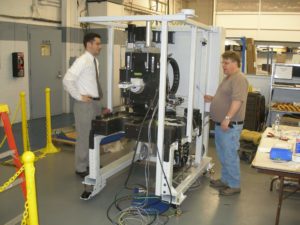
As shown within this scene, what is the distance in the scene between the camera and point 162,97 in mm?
3037

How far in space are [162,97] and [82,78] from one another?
1.33 metres

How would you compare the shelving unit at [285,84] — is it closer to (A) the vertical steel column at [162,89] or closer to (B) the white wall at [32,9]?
(A) the vertical steel column at [162,89]

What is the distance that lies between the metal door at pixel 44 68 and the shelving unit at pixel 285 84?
470 centimetres

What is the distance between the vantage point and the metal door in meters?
7.21

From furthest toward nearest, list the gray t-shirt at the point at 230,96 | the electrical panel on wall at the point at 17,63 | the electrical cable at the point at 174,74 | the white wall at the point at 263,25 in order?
1. the white wall at the point at 263,25
2. the electrical panel on wall at the point at 17,63
3. the electrical cable at the point at 174,74
4. the gray t-shirt at the point at 230,96

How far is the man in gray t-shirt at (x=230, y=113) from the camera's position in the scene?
11.7ft

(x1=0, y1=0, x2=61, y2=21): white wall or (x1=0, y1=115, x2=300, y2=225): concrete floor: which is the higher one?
(x1=0, y1=0, x2=61, y2=21): white wall

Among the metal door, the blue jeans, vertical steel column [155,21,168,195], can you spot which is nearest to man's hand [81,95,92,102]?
vertical steel column [155,21,168,195]

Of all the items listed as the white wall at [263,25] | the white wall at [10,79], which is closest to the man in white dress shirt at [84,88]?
the white wall at [10,79]

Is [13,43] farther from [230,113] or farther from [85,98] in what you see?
[230,113]

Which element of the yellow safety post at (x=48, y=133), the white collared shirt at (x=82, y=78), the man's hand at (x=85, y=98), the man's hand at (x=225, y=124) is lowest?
the yellow safety post at (x=48, y=133)

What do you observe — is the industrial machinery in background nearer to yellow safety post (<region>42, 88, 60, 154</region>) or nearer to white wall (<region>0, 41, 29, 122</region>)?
yellow safety post (<region>42, 88, 60, 154</region>)

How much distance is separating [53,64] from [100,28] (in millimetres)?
1599

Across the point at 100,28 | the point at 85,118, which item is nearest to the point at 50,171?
the point at 85,118
